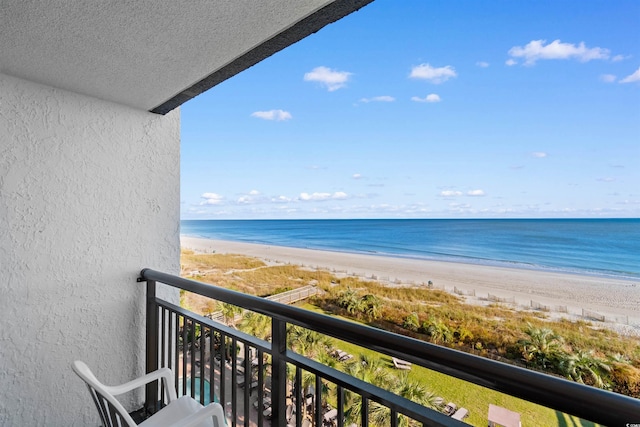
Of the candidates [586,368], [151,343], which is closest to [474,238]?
[586,368]

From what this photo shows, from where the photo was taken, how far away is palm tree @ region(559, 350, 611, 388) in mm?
12469

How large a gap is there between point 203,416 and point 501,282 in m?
19.2

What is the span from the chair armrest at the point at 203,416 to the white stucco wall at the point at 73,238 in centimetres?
137

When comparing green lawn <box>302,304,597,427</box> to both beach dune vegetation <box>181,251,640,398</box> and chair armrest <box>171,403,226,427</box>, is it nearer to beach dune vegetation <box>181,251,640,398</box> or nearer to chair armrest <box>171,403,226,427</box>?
beach dune vegetation <box>181,251,640,398</box>

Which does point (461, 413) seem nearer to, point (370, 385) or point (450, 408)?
point (450, 408)

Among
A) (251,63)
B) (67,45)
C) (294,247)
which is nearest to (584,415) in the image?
(251,63)

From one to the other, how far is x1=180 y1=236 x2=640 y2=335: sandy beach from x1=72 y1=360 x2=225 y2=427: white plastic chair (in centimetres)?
1693

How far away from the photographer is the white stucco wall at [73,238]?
1.87 m

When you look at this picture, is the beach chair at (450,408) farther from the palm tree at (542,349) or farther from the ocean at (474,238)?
the ocean at (474,238)

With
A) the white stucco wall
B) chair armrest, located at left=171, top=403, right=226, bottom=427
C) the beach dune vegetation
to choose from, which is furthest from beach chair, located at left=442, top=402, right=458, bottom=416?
chair armrest, located at left=171, top=403, right=226, bottom=427

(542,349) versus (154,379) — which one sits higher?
(154,379)

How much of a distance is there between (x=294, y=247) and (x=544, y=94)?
65.1 ft

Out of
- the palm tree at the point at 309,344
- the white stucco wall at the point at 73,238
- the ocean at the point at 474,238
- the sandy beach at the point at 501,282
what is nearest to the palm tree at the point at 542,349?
the sandy beach at the point at 501,282

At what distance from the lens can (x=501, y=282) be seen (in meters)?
17.7
